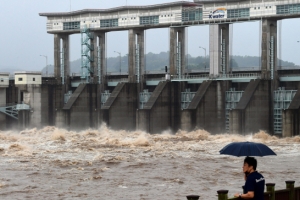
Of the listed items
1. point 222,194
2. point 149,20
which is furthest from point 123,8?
point 222,194

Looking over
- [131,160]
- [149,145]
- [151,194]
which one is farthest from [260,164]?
[149,145]

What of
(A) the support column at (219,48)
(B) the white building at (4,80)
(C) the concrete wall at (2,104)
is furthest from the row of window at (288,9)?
(C) the concrete wall at (2,104)

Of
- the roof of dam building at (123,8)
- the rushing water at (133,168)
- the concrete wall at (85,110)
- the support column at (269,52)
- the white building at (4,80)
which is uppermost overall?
the roof of dam building at (123,8)

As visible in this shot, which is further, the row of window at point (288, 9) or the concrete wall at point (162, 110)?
the concrete wall at point (162, 110)

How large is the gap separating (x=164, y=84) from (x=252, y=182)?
1880 inches

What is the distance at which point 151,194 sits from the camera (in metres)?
24.0

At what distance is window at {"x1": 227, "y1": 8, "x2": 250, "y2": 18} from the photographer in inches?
2227

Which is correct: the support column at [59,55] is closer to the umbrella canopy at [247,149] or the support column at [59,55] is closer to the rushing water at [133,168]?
the rushing water at [133,168]

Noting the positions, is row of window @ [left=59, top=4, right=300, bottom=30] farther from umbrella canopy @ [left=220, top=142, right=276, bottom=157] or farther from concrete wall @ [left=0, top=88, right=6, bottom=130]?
umbrella canopy @ [left=220, top=142, right=276, bottom=157]

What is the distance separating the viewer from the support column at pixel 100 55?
224 feet

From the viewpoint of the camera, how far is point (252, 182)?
11.6 m

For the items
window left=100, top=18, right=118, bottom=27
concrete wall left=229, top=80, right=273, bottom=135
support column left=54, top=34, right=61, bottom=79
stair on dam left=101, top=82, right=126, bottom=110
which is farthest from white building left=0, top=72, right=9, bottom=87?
concrete wall left=229, top=80, right=273, bottom=135

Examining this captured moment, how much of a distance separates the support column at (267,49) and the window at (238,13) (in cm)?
204

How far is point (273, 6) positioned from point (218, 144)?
14057 mm
